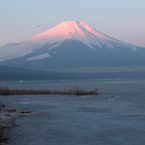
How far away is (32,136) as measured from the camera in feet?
48.5

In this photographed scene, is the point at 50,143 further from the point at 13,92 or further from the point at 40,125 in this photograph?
the point at 13,92

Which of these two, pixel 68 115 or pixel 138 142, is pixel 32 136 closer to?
pixel 138 142

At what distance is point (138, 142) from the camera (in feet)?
44.7

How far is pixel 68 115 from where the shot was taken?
21.2m

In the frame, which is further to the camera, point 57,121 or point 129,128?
point 57,121

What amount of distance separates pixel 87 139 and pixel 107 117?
601cm

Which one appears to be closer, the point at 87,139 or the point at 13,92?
the point at 87,139

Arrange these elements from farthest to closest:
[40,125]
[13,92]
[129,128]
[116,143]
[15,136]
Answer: [13,92] → [40,125] → [129,128] → [15,136] → [116,143]

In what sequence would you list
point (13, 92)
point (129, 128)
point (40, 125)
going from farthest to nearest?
1. point (13, 92)
2. point (40, 125)
3. point (129, 128)

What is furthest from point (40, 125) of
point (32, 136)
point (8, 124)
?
point (32, 136)

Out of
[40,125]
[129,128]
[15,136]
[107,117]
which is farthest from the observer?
[107,117]

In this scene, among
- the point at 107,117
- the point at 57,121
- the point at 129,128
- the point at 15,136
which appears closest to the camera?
the point at 15,136

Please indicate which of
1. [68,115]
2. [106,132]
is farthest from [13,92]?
[106,132]

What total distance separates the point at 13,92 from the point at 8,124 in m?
24.3
